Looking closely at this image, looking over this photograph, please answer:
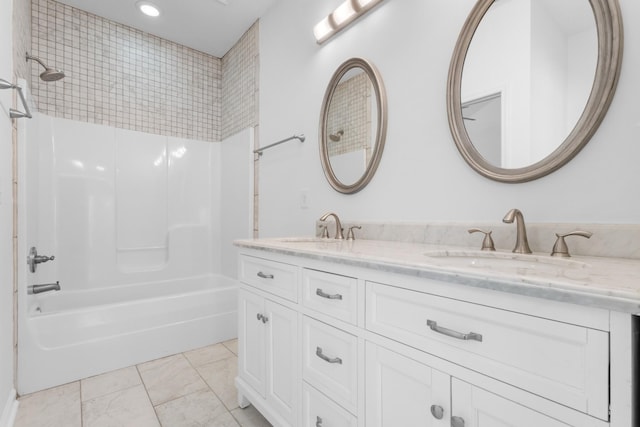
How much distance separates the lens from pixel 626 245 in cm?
84

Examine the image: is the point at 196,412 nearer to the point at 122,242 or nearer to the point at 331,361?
the point at 331,361

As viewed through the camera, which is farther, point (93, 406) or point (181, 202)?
point (181, 202)

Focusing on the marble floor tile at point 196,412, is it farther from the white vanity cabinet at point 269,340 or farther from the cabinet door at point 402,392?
the cabinet door at point 402,392

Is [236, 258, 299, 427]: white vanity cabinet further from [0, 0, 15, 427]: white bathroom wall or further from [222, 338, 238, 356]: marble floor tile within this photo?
[0, 0, 15, 427]: white bathroom wall

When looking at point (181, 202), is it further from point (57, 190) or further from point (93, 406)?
point (93, 406)

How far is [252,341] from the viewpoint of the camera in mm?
1438

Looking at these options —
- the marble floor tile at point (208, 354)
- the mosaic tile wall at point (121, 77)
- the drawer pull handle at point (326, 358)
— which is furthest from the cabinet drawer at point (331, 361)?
the mosaic tile wall at point (121, 77)

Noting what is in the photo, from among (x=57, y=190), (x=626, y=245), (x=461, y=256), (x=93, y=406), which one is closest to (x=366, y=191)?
(x=461, y=256)

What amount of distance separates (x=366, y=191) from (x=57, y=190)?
2435 millimetres

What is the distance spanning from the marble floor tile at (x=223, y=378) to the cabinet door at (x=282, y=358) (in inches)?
18.2

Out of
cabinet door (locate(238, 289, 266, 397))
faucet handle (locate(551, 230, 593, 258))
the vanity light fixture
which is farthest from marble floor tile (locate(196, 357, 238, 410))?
the vanity light fixture

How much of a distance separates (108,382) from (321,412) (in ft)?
4.89

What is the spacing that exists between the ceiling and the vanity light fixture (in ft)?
2.58

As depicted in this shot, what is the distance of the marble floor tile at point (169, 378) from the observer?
1690mm
